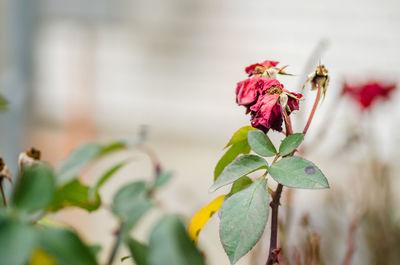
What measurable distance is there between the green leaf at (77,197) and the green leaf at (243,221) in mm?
Result: 125

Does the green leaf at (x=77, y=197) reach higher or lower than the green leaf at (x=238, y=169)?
lower

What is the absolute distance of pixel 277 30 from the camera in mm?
2520

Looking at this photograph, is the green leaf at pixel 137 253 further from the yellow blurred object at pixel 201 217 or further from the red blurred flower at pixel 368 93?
the red blurred flower at pixel 368 93

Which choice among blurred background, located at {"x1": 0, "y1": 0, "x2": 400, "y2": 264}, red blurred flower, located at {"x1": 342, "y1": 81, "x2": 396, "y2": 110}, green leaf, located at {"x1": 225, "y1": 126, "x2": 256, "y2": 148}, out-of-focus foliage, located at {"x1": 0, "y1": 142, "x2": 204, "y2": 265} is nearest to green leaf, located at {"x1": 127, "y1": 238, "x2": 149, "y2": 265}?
out-of-focus foliage, located at {"x1": 0, "y1": 142, "x2": 204, "y2": 265}

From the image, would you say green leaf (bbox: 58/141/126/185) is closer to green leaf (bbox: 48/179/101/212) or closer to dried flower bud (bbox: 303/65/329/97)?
green leaf (bbox: 48/179/101/212)

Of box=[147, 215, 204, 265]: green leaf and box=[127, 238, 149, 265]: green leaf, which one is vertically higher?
box=[147, 215, 204, 265]: green leaf

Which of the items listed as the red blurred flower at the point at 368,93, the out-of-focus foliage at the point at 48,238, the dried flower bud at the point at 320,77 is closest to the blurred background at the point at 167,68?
the red blurred flower at the point at 368,93

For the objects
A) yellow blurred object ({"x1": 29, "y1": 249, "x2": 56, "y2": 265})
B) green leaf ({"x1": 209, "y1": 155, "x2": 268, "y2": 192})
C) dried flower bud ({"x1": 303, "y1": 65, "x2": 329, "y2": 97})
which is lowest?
yellow blurred object ({"x1": 29, "y1": 249, "x2": 56, "y2": 265})

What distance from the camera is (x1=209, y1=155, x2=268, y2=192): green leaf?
0.99ft

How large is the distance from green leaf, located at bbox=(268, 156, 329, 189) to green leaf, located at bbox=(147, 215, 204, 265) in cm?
8

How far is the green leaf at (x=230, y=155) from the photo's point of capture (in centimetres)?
35

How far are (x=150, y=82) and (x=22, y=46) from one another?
0.72m

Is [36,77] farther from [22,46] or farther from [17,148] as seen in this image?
[17,148]

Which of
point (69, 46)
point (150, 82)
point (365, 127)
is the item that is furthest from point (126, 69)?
point (365, 127)
